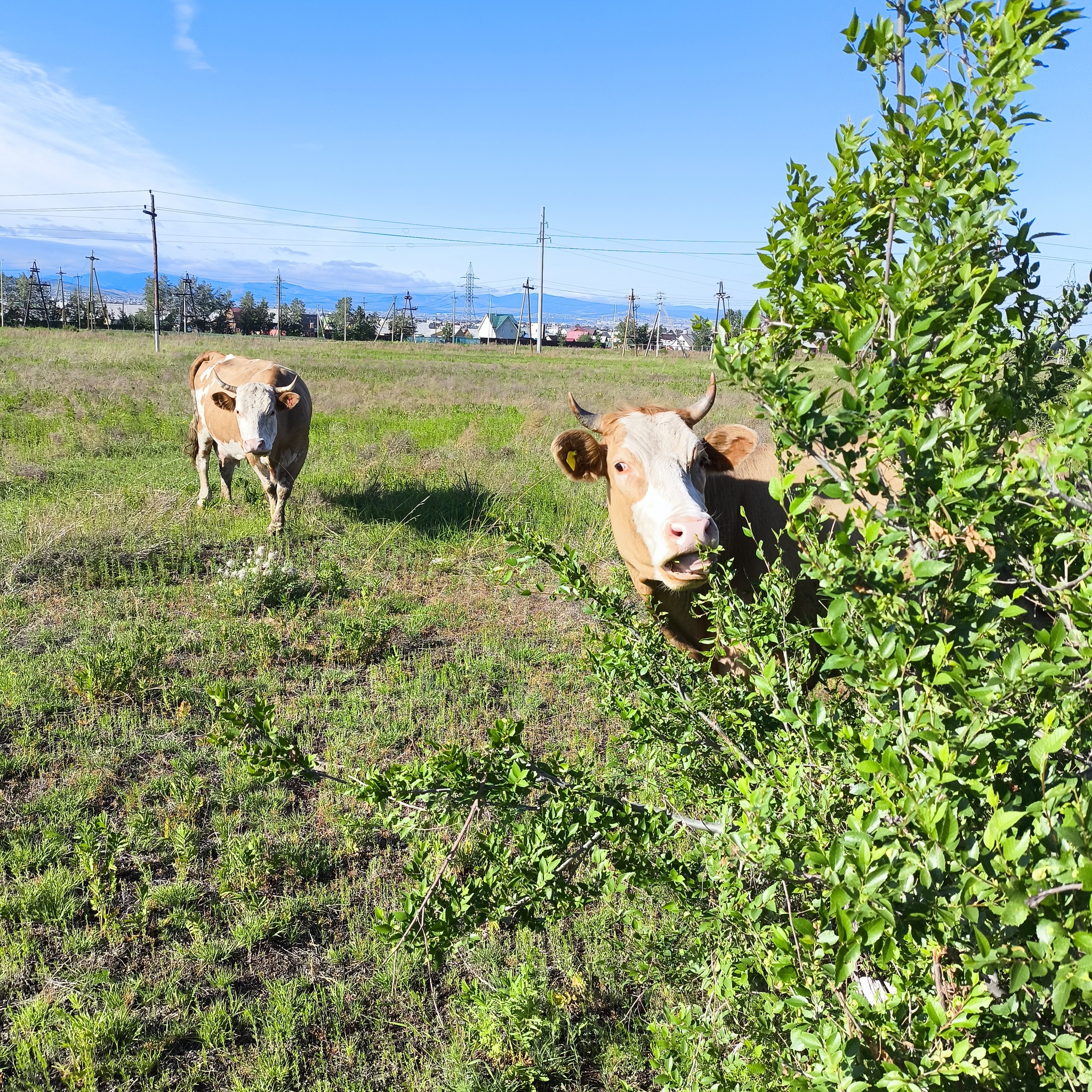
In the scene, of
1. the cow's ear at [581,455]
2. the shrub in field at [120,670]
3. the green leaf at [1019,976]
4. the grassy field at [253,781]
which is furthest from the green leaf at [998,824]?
the shrub in field at [120,670]

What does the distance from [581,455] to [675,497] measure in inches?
26.4

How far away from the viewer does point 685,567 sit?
10.8 ft

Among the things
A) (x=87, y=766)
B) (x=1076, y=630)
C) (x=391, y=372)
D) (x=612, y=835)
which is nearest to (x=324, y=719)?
(x=87, y=766)

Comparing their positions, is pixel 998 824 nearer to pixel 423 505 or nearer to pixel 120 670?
pixel 120 670

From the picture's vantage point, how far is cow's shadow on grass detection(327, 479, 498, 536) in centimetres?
890

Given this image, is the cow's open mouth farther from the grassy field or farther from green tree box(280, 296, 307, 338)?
green tree box(280, 296, 307, 338)

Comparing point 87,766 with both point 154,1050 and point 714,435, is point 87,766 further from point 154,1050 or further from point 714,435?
point 714,435

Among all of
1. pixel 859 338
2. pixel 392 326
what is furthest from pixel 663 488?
pixel 392 326

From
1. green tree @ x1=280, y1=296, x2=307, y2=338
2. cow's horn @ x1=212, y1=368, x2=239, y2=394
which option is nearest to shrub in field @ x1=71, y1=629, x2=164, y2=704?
cow's horn @ x1=212, y1=368, x2=239, y2=394

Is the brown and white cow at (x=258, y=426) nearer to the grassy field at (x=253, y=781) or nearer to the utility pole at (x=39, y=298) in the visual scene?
the grassy field at (x=253, y=781)

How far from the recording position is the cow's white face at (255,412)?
28.0ft

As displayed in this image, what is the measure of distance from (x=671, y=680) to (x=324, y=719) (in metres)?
3.33

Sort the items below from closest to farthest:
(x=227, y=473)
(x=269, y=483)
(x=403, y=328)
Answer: (x=269, y=483), (x=227, y=473), (x=403, y=328)

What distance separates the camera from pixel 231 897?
3420 mm
